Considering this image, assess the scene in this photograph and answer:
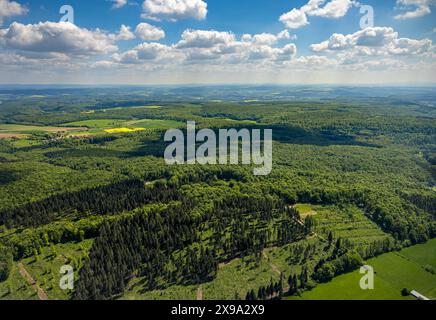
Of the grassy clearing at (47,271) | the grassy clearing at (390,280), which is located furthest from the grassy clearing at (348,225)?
the grassy clearing at (47,271)

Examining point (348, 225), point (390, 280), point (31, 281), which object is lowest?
point (390, 280)

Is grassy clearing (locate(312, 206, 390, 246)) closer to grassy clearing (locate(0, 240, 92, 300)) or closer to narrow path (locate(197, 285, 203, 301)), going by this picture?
narrow path (locate(197, 285, 203, 301))

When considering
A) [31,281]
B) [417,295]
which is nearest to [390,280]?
[417,295]

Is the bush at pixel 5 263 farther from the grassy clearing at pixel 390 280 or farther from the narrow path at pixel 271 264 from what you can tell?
the grassy clearing at pixel 390 280

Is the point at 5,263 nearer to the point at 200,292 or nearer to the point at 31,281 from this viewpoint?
the point at 31,281

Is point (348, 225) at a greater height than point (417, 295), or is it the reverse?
point (348, 225)

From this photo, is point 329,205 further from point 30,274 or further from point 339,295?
point 30,274
